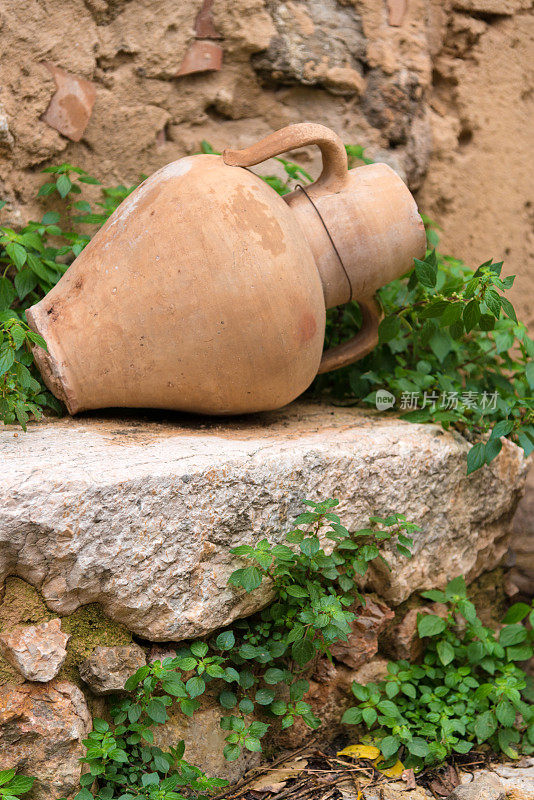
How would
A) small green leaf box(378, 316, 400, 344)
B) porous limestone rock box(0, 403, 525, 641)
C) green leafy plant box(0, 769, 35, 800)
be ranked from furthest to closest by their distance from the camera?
small green leaf box(378, 316, 400, 344) → porous limestone rock box(0, 403, 525, 641) → green leafy plant box(0, 769, 35, 800)

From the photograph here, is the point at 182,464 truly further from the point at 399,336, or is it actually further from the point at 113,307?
the point at 399,336

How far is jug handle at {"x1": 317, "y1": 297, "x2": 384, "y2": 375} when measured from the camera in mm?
2064

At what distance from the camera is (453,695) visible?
1.74m

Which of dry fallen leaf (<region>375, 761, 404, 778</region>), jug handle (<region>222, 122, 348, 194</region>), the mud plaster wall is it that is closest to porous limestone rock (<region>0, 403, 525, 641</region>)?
dry fallen leaf (<region>375, 761, 404, 778</region>)

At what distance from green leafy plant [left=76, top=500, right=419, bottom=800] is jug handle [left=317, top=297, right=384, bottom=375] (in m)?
0.54

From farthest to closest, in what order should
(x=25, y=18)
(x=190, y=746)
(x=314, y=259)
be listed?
1. (x=25, y=18)
2. (x=314, y=259)
3. (x=190, y=746)

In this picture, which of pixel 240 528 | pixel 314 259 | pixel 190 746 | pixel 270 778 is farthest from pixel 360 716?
pixel 314 259

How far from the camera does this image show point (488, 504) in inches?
77.9

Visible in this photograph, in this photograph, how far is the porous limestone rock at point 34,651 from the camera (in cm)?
130

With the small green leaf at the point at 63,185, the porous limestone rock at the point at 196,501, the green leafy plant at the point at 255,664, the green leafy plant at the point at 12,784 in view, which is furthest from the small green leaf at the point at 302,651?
the small green leaf at the point at 63,185

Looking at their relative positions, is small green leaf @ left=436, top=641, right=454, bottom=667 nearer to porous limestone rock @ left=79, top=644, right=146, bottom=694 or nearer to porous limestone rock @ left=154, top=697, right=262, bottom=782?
porous limestone rock @ left=154, top=697, right=262, bottom=782

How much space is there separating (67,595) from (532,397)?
1371 mm

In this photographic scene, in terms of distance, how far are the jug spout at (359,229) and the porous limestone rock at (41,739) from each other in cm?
119

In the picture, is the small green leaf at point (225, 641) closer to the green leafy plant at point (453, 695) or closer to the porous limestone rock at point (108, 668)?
the porous limestone rock at point (108, 668)
